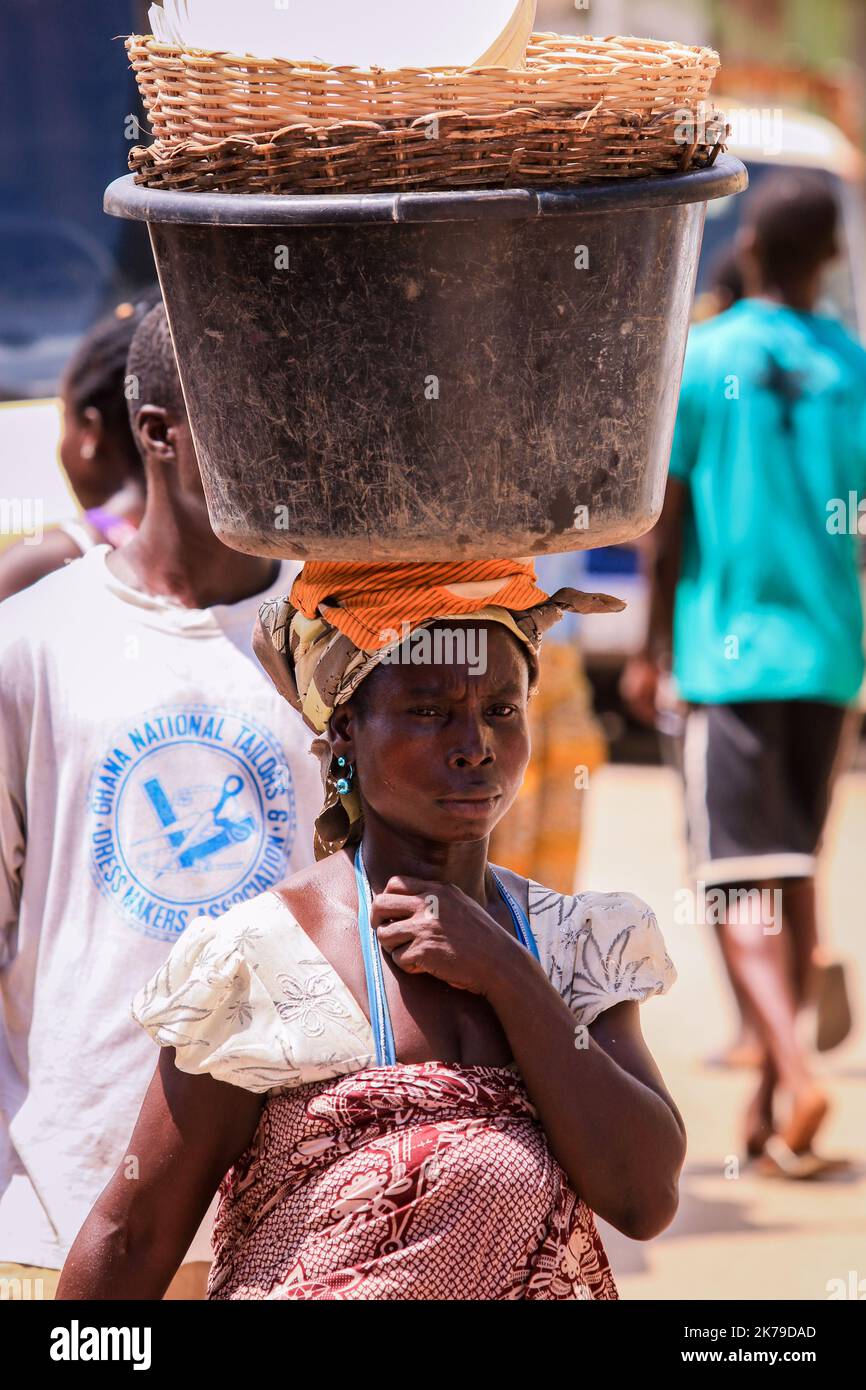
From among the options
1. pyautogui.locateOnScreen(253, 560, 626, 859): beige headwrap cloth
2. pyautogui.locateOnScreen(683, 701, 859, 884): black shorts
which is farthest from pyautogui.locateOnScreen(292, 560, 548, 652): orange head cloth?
pyautogui.locateOnScreen(683, 701, 859, 884): black shorts

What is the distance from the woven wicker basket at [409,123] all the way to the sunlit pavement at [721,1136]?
351cm

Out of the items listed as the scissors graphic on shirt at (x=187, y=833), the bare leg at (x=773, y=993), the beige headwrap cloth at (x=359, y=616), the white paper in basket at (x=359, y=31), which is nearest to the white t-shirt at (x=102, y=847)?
the scissors graphic on shirt at (x=187, y=833)

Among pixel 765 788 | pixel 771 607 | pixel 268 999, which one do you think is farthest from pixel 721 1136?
pixel 268 999

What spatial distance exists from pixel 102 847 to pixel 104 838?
0.04 ft

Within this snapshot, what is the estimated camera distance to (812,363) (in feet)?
19.4

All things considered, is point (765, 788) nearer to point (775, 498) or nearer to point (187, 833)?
point (775, 498)

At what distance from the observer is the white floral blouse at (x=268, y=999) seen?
2191 millimetres

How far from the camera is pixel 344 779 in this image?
239 centimetres

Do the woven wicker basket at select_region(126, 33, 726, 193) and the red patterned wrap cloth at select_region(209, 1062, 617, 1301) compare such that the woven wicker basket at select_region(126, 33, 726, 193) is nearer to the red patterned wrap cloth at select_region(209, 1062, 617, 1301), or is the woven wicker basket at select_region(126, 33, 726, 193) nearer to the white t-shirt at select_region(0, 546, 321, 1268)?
the red patterned wrap cloth at select_region(209, 1062, 617, 1301)

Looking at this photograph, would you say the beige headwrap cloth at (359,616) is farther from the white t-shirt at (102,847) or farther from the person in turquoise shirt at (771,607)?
the person in turquoise shirt at (771,607)

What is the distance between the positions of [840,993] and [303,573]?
176 inches

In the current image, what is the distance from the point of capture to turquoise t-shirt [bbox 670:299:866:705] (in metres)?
5.86

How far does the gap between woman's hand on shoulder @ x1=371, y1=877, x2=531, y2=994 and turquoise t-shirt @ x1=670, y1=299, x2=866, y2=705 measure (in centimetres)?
371

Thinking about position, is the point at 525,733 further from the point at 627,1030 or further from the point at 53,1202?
the point at 53,1202
